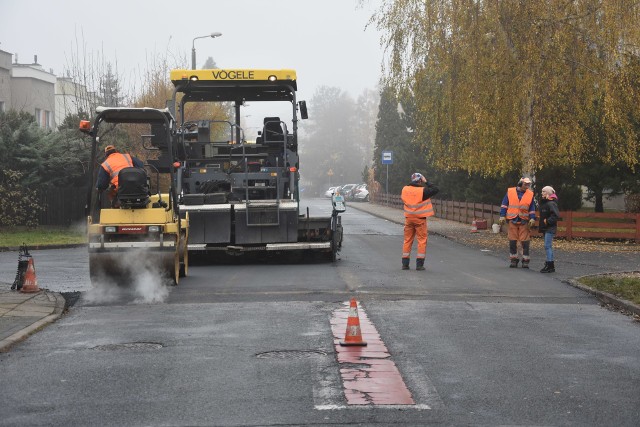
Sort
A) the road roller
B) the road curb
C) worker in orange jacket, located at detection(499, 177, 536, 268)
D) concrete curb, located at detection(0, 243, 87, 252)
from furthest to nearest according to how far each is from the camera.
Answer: concrete curb, located at detection(0, 243, 87, 252), worker in orange jacket, located at detection(499, 177, 536, 268), the road roller, the road curb

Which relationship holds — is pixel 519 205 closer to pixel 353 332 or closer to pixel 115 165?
pixel 115 165

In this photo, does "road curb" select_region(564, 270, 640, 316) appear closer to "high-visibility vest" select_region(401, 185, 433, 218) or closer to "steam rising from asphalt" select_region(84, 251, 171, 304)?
"high-visibility vest" select_region(401, 185, 433, 218)

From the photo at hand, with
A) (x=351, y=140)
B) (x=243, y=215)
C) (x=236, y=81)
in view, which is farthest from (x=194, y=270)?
(x=351, y=140)

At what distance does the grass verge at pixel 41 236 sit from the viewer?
26475 mm

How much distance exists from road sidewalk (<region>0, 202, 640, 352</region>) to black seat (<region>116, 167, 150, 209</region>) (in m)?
1.65

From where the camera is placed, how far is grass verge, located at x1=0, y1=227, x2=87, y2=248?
26475 millimetres

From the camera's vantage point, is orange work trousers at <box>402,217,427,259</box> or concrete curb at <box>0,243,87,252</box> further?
concrete curb at <box>0,243,87,252</box>

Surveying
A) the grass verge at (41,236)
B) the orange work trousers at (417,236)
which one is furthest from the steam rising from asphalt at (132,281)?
the grass verge at (41,236)

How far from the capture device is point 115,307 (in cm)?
1272

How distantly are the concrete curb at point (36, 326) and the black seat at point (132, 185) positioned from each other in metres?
1.65

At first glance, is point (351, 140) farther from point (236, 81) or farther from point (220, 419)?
point (220, 419)

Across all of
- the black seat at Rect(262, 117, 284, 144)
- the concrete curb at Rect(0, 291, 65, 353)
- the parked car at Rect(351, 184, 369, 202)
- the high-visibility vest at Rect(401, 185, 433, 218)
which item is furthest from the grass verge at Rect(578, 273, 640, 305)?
the parked car at Rect(351, 184, 369, 202)

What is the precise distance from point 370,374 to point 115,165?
23.5 ft

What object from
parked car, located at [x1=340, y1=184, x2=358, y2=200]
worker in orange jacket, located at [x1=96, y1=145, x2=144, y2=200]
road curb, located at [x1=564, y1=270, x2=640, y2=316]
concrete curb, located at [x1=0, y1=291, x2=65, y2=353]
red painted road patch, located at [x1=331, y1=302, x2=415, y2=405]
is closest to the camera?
red painted road patch, located at [x1=331, y1=302, x2=415, y2=405]
